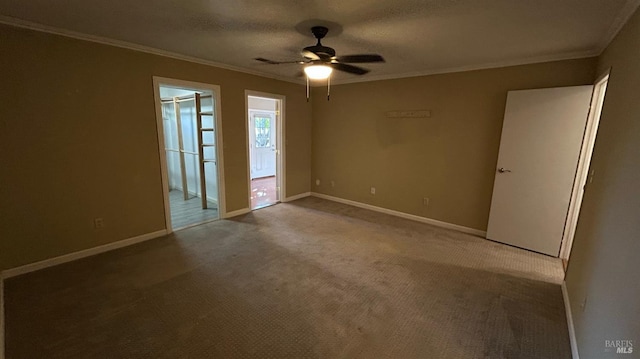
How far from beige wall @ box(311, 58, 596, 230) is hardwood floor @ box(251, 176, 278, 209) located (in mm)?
1343

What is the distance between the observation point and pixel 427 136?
4.08 meters

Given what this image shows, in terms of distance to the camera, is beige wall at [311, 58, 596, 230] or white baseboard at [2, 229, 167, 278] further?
beige wall at [311, 58, 596, 230]

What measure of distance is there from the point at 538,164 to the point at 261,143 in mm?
6696

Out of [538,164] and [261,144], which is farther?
[261,144]

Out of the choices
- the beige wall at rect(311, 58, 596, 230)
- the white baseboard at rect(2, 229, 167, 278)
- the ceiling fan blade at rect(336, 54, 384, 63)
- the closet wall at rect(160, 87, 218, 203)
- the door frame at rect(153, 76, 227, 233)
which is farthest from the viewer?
the closet wall at rect(160, 87, 218, 203)

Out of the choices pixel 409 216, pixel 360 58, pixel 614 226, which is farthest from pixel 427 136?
pixel 614 226

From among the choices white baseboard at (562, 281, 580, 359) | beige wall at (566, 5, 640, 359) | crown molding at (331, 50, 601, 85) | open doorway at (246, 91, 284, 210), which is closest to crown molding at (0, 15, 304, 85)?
crown molding at (331, 50, 601, 85)

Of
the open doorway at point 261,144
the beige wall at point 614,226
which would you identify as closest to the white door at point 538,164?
the beige wall at point 614,226

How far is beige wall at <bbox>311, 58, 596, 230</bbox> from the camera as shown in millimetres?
3445

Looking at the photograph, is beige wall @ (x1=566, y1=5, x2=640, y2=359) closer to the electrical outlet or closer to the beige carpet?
the beige carpet

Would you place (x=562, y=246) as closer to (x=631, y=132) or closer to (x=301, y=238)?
(x=631, y=132)

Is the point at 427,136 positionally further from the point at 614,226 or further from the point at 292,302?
the point at 292,302

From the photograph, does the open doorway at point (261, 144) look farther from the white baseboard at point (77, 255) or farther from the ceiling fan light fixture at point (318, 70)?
the ceiling fan light fixture at point (318, 70)

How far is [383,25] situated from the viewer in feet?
7.36
